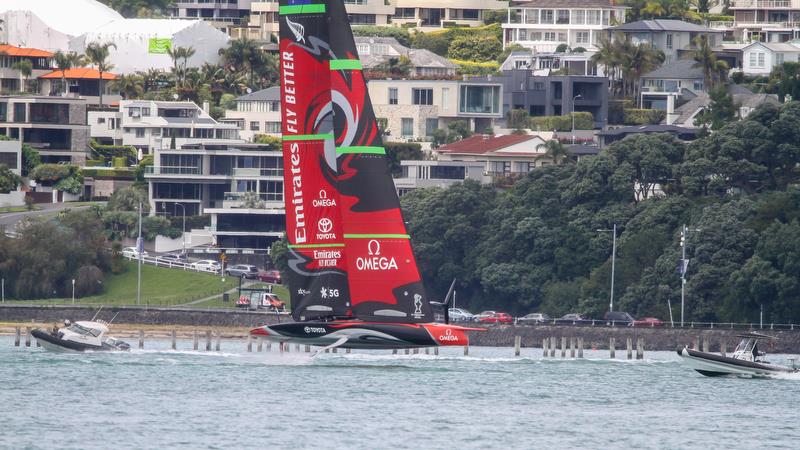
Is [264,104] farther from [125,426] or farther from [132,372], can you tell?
[125,426]

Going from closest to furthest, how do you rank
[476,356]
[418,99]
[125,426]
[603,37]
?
[125,426] → [476,356] → [418,99] → [603,37]

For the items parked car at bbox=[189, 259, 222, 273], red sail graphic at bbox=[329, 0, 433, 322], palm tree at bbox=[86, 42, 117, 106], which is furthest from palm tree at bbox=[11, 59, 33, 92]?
red sail graphic at bbox=[329, 0, 433, 322]

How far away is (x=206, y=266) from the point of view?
137250mm

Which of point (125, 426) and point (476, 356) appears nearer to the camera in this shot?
point (125, 426)

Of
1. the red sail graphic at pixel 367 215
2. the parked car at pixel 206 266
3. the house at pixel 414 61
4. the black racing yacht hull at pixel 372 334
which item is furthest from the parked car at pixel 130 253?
the black racing yacht hull at pixel 372 334

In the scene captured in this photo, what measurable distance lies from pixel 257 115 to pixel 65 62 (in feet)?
72.4

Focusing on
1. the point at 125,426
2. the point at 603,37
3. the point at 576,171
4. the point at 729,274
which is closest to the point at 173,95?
the point at 603,37

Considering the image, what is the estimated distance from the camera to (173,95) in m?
180

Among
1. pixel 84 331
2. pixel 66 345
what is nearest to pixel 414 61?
pixel 84 331

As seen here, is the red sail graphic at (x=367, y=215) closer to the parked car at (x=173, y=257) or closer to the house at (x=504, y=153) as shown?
the parked car at (x=173, y=257)

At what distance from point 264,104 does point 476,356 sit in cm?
7349

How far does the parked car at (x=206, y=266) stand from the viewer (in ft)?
448

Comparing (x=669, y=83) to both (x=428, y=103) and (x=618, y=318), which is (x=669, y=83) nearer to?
(x=428, y=103)

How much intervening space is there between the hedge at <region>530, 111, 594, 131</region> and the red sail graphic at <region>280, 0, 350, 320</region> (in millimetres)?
91674
